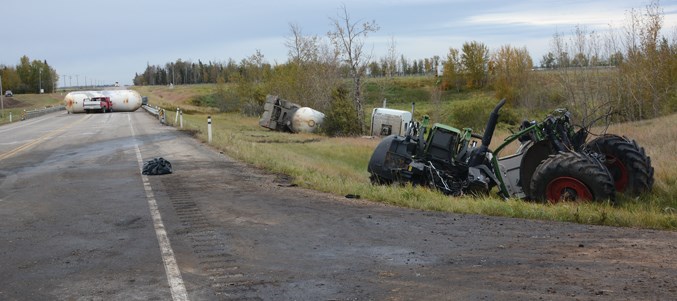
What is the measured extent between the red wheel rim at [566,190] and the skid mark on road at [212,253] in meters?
5.89

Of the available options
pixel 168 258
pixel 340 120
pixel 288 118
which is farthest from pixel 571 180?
pixel 288 118

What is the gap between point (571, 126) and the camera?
12.3m

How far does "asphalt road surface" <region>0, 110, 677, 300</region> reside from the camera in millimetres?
6059

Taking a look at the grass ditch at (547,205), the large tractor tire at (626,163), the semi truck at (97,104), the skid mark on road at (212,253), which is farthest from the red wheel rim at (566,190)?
the semi truck at (97,104)

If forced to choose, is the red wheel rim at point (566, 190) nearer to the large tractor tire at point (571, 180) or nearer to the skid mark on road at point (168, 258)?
the large tractor tire at point (571, 180)

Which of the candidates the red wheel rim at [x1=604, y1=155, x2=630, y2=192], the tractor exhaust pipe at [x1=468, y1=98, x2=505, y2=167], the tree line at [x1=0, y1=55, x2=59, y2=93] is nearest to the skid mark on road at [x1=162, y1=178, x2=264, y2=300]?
the tractor exhaust pipe at [x1=468, y1=98, x2=505, y2=167]

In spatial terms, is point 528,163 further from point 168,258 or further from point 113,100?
point 113,100

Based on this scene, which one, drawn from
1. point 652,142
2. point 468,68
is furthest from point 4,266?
point 468,68

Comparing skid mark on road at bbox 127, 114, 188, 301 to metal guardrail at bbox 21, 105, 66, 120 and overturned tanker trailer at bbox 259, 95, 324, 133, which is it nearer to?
overturned tanker trailer at bbox 259, 95, 324, 133

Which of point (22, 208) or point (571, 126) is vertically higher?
point (571, 126)

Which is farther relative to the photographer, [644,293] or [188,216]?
[188,216]

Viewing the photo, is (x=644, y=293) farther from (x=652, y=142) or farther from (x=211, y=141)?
(x=211, y=141)

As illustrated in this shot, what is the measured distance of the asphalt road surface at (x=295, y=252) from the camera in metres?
6.06

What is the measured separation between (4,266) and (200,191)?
5.91 metres
